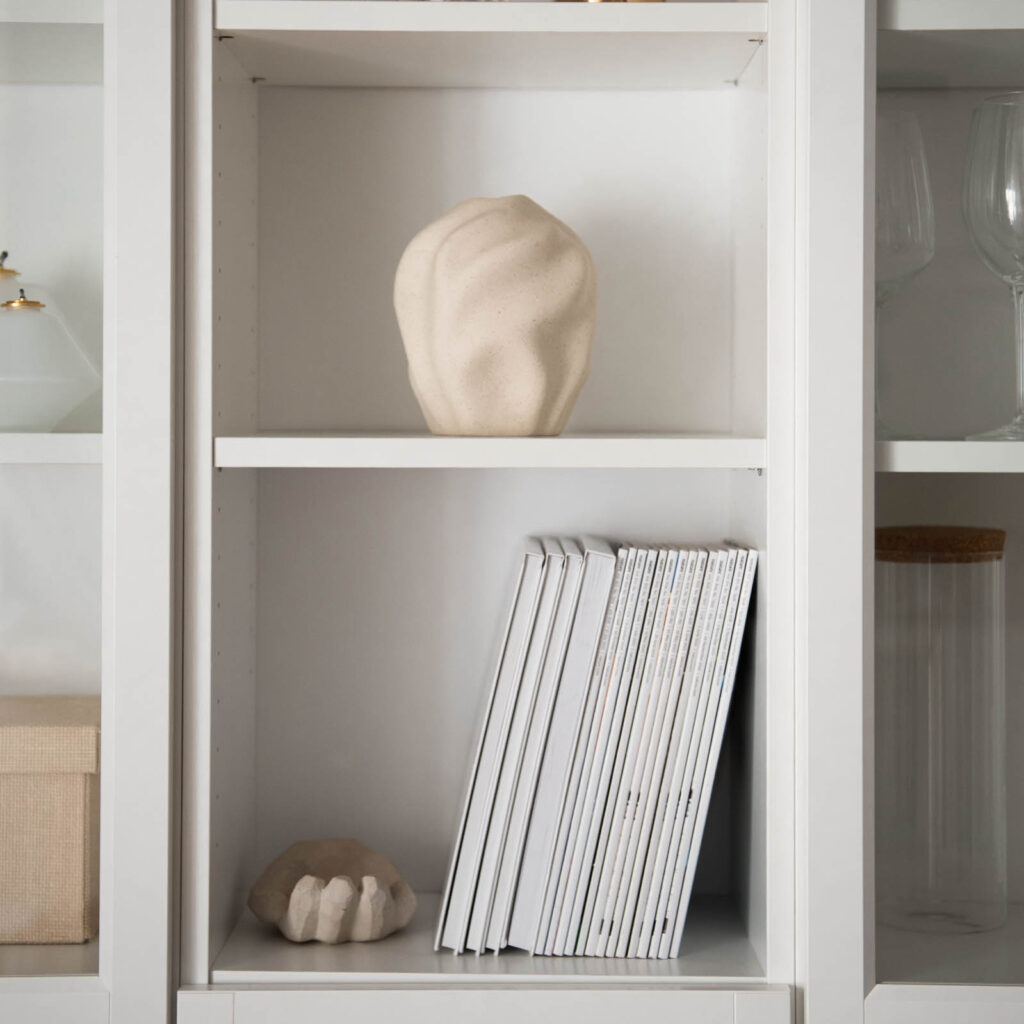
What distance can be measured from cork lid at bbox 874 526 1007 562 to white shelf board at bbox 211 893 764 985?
1.14 feet

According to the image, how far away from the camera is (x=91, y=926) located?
833mm

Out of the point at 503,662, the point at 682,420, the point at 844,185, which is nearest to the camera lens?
the point at 844,185

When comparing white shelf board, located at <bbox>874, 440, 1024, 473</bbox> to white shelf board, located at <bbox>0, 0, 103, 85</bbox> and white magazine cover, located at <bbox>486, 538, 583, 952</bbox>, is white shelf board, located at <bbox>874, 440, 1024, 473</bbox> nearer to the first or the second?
white magazine cover, located at <bbox>486, 538, 583, 952</bbox>

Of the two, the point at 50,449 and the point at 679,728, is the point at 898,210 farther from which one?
the point at 50,449

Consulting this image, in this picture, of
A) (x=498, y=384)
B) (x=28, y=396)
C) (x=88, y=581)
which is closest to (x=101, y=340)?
(x=28, y=396)

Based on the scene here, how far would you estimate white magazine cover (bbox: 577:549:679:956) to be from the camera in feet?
3.00

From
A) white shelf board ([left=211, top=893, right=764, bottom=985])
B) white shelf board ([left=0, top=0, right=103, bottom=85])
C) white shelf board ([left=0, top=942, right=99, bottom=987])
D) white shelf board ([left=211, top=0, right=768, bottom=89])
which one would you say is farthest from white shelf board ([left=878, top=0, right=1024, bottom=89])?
white shelf board ([left=0, top=942, right=99, bottom=987])

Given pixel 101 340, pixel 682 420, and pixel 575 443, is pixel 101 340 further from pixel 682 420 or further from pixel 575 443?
pixel 682 420

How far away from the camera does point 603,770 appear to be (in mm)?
917

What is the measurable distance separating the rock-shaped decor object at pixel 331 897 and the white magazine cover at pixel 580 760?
0.43 ft

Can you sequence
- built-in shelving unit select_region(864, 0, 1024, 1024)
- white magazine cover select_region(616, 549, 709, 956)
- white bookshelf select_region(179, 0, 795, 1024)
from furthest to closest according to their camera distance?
white bookshelf select_region(179, 0, 795, 1024) < white magazine cover select_region(616, 549, 709, 956) < built-in shelving unit select_region(864, 0, 1024, 1024)

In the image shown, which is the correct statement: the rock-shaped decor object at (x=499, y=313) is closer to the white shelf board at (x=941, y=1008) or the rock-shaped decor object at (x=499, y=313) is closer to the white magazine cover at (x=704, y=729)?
the white magazine cover at (x=704, y=729)

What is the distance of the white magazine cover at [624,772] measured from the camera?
915 mm

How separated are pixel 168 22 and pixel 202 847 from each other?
2.05 ft
